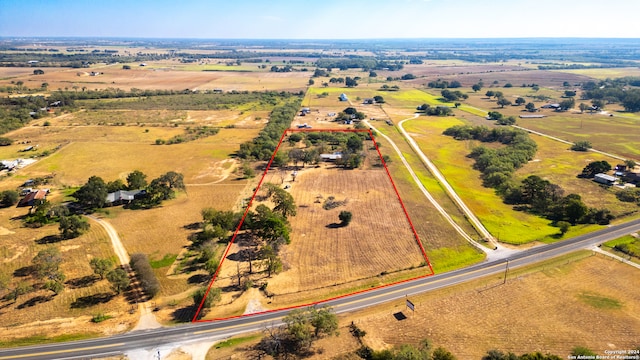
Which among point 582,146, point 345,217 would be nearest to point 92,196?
point 345,217

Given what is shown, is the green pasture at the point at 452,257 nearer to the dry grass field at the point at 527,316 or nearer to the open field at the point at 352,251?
the open field at the point at 352,251

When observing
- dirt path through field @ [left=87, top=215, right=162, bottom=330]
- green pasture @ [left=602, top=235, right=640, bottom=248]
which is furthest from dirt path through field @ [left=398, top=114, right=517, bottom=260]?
dirt path through field @ [left=87, top=215, right=162, bottom=330]

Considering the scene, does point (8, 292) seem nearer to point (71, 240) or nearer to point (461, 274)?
point (71, 240)

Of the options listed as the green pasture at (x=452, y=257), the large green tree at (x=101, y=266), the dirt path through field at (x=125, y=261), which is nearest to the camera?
the dirt path through field at (x=125, y=261)

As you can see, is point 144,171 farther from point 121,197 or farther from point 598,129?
point 598,129

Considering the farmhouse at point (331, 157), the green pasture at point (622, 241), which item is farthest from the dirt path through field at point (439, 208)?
the green pasture at point (622, 241)

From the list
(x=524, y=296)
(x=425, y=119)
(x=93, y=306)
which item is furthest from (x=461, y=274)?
(x=425, y=119)

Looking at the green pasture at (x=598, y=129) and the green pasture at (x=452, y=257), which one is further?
the green pasture at (x=598, y=129)
